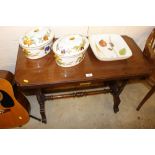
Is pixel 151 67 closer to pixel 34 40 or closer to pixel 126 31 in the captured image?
pixel 126 31

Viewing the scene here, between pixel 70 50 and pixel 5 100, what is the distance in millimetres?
629

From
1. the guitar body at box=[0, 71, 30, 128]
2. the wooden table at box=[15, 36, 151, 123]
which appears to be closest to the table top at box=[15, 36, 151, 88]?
the wooden table at box=[15, 36, 151, 123]

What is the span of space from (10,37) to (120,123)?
1263 millimetres

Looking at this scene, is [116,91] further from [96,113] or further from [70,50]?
[70,50]

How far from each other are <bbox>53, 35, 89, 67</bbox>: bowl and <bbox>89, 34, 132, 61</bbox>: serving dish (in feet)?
0.49

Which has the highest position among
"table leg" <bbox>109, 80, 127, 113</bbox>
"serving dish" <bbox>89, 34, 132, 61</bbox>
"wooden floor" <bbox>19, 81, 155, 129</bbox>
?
"serving dish" <bbox>89, 34, 132, 61</bbox>

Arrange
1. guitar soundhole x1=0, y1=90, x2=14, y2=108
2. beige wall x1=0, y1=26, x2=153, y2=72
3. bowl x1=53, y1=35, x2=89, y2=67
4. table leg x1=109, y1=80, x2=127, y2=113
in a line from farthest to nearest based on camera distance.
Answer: table leg x1=109, y1=80, x2=127, y2=113 → beige wall x1=0, y1=26, x2=153, y2=72 → guitar soundhole x1=0, y1=90, x2=14, y2=108 → bowl x1=53, y1=35, x2=89, y2=67

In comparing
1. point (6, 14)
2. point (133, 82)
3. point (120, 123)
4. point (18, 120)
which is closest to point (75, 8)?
point (6, 14)

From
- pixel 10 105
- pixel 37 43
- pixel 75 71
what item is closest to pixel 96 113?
pixel 75 71

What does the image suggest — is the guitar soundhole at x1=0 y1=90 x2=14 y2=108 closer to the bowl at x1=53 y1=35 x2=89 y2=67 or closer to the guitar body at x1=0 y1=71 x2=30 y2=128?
the guitar body at x1=0 y1=71 x2=30 y2=128

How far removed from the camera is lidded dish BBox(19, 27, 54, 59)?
1.20 metres

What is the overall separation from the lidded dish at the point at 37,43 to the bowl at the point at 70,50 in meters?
0.07

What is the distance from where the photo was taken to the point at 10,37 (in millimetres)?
1490

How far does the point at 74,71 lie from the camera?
4.16 feet
